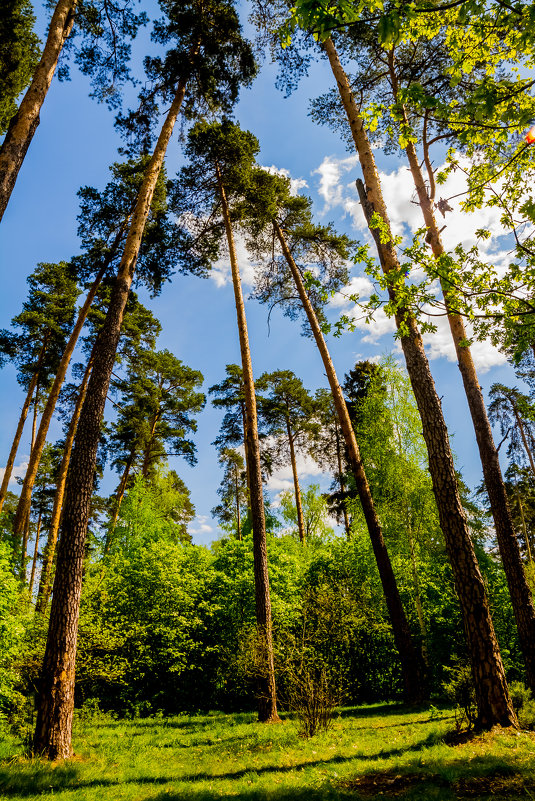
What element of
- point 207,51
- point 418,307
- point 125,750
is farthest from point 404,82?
point 125,750

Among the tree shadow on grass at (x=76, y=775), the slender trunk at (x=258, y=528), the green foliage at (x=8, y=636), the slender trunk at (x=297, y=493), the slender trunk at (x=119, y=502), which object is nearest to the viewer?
the tree shadow on grass at (x=76, y=775)

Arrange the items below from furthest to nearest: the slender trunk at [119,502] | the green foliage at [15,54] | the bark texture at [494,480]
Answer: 1. the slender trunk at [119,502]
2. the green foliage at [15,54]
3. the bark texture at [494,480]

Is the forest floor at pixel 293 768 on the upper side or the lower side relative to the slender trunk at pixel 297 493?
lower

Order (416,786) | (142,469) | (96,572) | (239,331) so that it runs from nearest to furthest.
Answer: (416,786), (239,331), (96,572), (142,469)

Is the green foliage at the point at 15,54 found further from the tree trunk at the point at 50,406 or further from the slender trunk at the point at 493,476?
the slender trunk at the point at 493,476

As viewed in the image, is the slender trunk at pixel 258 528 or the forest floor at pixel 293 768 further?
the slender trunk at pixel 258 528

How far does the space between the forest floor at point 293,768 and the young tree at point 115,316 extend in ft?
2.28

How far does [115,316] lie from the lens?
7465 mm

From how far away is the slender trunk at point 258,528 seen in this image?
351 inches

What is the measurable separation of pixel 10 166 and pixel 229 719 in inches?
495

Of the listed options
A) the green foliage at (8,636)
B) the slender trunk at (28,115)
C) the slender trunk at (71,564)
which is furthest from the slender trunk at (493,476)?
the green foliage at (8,636)

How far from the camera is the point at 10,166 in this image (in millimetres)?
5242

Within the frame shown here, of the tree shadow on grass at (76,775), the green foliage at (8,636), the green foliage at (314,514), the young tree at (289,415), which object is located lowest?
the tree shadow on grass at (76,775)

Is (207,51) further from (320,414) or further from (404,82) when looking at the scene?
(320,414)
